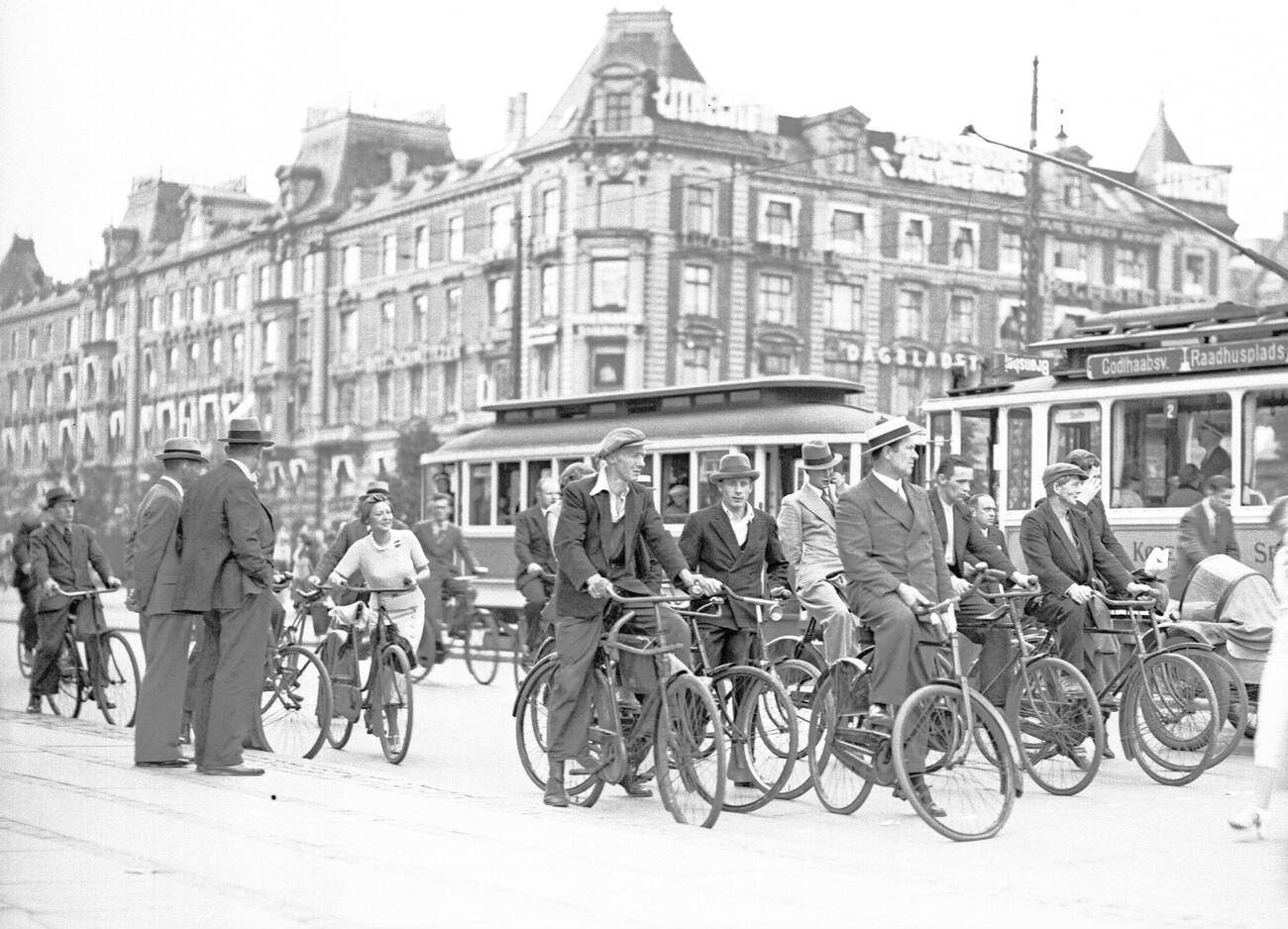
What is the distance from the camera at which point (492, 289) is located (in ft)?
203

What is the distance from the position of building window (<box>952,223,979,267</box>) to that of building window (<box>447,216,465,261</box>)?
15.7 m

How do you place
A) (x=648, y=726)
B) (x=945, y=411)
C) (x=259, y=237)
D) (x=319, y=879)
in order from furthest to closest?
1. (x=259, y=237)
2. (x=945, y=411)
3. (x=648, y=726)
4. (x=319, y=879)

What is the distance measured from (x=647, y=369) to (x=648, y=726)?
49046 mm

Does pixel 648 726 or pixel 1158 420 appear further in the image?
pixel 1158 420

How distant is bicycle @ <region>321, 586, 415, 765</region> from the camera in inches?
496

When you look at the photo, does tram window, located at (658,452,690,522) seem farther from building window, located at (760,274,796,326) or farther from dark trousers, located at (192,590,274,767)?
building window, located at (760,274,796,326)

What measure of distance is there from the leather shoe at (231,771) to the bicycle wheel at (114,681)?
3532 millimetres

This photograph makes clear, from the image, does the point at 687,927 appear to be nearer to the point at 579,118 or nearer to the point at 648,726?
the point at 648,726

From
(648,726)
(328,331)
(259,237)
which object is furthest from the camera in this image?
(328,331)

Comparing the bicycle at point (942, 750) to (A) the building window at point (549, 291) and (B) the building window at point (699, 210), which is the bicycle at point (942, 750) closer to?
(A) the building window at point (549, 291)

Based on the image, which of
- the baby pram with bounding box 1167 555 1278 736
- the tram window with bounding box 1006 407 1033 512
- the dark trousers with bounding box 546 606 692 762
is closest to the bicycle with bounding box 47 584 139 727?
the dark trousers with bounding box 546 606 692 762

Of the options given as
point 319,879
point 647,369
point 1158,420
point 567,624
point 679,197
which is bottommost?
point 319,879

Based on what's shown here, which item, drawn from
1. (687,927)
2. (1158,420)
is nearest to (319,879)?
(687,927)

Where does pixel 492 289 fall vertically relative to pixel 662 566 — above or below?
above
